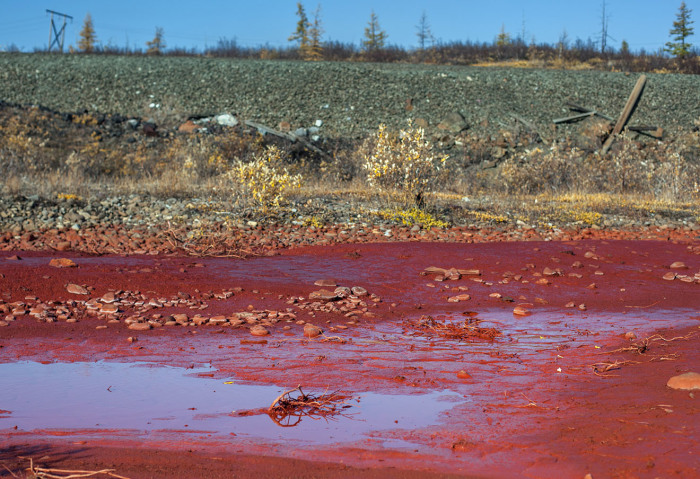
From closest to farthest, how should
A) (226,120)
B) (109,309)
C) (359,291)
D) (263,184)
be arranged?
(109,309) → (359,291) → (263,184) → (226,120)

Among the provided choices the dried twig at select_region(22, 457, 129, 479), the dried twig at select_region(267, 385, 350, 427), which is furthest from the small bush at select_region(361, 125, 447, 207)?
the dried twig at select_region(22, 457, 129, 479)

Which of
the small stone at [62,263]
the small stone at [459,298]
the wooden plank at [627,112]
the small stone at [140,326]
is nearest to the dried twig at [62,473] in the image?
the small stone at [140,326]

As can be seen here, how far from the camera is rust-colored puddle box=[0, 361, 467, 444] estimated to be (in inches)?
138

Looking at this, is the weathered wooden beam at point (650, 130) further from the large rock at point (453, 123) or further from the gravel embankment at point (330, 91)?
the large rock at point (453, 123)

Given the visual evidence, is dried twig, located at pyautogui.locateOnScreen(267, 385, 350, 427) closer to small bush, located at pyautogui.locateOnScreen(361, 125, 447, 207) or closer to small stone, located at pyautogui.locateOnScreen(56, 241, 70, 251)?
small stone, located at pyautogui.locateOnScreen(56, 241, 70, 251)

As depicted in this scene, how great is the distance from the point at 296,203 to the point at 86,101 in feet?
43.5

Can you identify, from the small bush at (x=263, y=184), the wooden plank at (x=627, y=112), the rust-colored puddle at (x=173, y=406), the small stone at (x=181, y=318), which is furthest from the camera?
the wooden plank at (x=627, y=112)

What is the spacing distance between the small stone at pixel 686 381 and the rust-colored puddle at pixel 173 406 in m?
1.19

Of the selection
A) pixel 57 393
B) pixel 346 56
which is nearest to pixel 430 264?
pixel 57 393

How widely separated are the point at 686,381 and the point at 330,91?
21.4 m

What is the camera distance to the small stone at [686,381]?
3.90 metres

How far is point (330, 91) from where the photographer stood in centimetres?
2433

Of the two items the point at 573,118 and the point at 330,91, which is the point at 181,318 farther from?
the point at 573,118

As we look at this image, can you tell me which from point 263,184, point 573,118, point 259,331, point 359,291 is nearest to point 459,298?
point 359,291
